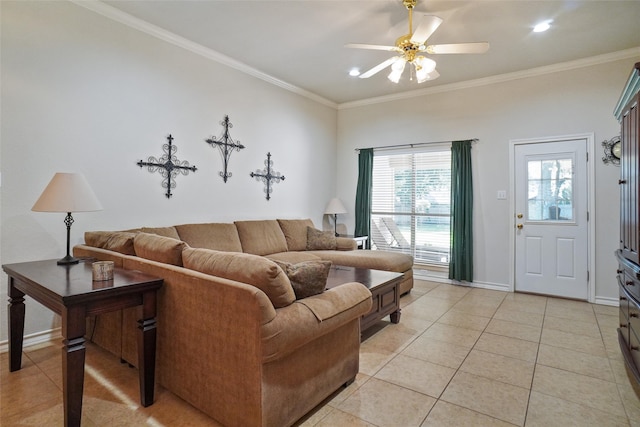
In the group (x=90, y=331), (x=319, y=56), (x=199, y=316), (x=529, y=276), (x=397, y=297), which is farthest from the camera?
(x=529, y=276)

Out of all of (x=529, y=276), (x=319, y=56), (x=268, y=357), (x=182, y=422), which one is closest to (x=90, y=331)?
(x=182, y=422)

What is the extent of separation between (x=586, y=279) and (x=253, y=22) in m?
4.82

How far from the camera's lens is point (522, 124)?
14.6 feet

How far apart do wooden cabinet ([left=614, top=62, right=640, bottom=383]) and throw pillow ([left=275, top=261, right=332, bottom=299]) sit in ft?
6.17

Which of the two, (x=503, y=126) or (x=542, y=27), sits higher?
(x=542, y=27)

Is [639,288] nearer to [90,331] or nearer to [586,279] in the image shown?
[586,279]

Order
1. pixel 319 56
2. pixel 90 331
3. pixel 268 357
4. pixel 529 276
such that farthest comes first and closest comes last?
1. pixel 529 276
2. pixel 319 56
3. pixel 90 331
4. pixel 268 357

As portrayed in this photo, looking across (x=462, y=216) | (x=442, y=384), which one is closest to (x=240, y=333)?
(x=442, y=384)

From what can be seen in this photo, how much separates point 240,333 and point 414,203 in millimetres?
4300

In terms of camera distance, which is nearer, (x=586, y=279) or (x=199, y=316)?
(x=199, y=316)

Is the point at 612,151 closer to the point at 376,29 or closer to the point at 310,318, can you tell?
the point at 376,29

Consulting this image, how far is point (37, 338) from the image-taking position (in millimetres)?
2727

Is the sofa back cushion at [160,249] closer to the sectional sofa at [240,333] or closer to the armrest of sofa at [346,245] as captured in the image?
the sectional sofa at [240,333]

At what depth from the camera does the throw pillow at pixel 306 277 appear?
1851 mm
